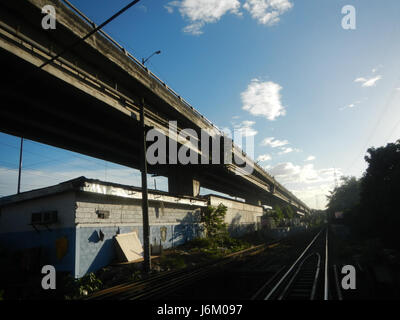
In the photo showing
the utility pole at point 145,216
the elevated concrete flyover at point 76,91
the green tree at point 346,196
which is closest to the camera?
the elevated concrete flyover at point 76,91

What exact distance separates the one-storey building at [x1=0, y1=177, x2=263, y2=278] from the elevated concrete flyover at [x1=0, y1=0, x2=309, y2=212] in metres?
4.70

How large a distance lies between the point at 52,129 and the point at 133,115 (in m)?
6.34

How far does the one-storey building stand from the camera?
1491 cm

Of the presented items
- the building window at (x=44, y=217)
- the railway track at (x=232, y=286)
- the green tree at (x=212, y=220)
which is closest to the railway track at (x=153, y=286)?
the railway track at (x=232, y=286)

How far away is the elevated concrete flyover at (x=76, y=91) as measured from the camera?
36.0 ft

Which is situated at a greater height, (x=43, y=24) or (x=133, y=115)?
(x=43, y=24)

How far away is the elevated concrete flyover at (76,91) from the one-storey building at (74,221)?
470 centimetres

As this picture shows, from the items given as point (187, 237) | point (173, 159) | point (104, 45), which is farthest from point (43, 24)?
point (187, 237)

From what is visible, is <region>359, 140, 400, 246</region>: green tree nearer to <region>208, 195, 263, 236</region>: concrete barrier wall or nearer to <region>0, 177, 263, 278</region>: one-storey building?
<region>208, 195, 263, 236</region>: concrete barrier wall

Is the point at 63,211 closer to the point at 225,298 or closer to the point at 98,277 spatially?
the point at 98,277

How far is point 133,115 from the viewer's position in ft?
57.3

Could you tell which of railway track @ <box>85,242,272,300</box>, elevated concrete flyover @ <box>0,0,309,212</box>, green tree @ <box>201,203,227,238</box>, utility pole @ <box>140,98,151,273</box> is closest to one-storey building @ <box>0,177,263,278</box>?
utility pole @ <box>140,98,151,273</box>

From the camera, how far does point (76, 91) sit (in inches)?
527

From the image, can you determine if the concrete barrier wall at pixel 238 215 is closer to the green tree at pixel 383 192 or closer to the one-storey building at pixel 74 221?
the one-storey building at pixel 74 221
